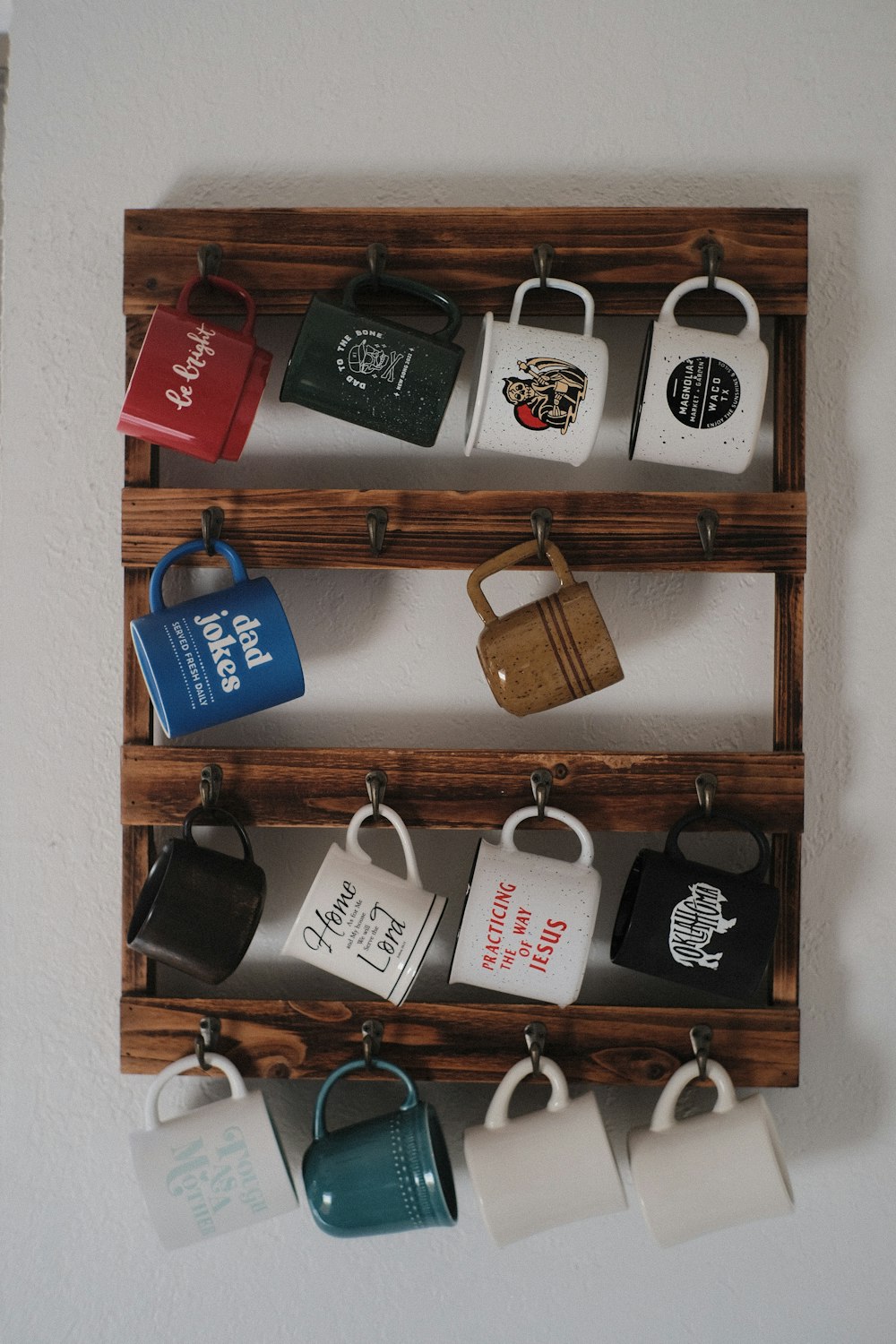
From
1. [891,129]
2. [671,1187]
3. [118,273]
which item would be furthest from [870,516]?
[118,273]

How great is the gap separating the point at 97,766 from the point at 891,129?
102 cm

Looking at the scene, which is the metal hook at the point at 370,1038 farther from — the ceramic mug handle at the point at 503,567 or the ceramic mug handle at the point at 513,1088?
the ceramic mug handle at the point at 503,567

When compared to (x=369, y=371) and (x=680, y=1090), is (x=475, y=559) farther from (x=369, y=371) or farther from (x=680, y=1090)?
(x=680, y=1090)

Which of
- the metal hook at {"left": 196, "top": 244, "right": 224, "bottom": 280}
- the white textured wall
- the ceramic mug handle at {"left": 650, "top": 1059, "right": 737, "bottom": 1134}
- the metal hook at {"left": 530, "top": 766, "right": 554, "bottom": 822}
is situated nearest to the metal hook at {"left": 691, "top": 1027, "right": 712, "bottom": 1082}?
the ceramic mug handle at {"left": 650, "top": 1059, "right": 737, "bottom": 1134}

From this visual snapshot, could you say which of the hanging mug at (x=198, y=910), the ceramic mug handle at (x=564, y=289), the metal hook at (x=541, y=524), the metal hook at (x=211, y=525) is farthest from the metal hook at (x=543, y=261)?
the hanging mug at (x=198, y=910)

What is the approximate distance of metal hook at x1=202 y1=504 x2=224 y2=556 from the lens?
903mm

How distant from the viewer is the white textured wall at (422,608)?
975 millimetres

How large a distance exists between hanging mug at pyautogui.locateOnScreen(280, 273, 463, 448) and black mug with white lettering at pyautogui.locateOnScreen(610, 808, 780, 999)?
0.46 meters

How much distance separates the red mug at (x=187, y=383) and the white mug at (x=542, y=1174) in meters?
0.67

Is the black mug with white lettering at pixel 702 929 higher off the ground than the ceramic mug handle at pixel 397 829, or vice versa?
the ceramic mug handle at pixel 397 829

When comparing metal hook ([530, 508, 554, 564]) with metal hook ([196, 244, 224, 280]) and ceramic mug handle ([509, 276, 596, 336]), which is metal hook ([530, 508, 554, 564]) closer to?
ceramic mug handle ([509, 276, 596, 336])

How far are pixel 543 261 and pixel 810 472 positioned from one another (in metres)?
0.34

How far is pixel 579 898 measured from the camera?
861mm

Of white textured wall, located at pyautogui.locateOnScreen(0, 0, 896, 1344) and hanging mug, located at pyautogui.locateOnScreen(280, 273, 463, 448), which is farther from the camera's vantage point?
white textured wall, located at pyautogui.locateOnScreen(0, 0, 896, 1344)
